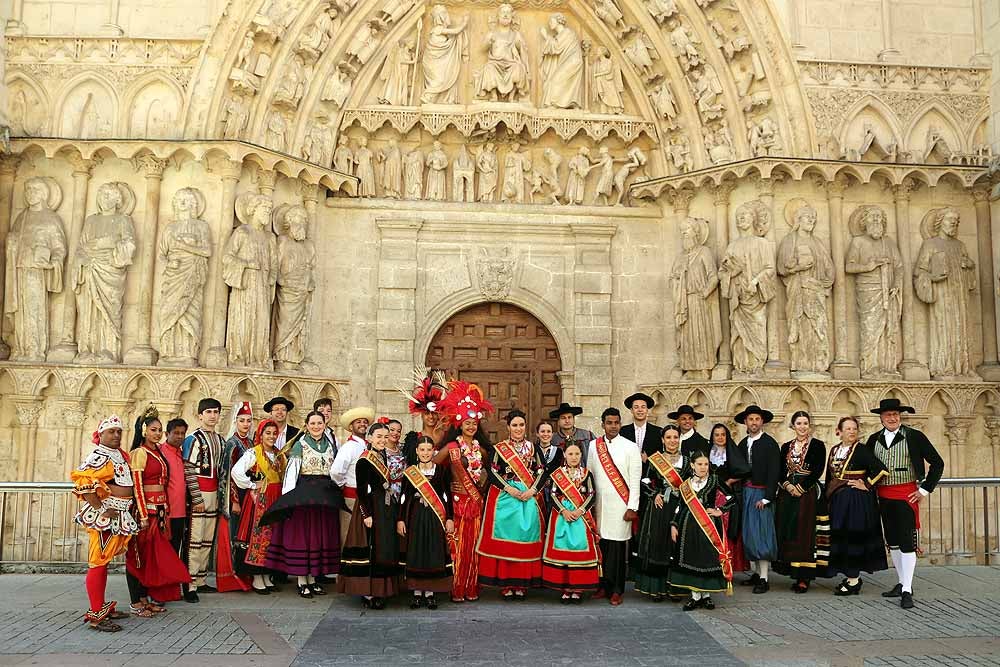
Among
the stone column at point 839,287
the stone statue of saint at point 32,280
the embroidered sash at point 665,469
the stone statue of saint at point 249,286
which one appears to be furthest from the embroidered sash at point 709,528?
the stone statue of saint at point 32,280

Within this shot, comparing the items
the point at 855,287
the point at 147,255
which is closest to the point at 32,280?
the point at 147,255

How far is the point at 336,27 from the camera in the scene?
36.6 feet

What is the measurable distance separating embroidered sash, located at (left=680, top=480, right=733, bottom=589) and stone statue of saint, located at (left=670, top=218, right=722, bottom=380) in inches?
154

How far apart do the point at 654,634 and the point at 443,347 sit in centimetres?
595

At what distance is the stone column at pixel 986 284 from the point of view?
10.6 meters

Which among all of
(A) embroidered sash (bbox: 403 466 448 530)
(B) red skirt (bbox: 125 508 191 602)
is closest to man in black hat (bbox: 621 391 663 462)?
(A) embroidered sash (bbox: 403 466 448 530)

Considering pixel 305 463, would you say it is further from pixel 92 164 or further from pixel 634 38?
pixel 634 38

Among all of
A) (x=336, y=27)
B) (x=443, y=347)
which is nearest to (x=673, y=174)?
(x=443, y=347)

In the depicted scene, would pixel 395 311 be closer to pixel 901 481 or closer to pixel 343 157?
pixel 343 157

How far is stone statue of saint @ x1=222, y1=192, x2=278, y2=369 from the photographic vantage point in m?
9.98

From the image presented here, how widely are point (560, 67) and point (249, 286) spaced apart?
505 centimetres

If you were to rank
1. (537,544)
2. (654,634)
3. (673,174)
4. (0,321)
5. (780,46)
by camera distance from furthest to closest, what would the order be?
(673,174)
(780,46)
(0,321)
(537,544)
(654,634)

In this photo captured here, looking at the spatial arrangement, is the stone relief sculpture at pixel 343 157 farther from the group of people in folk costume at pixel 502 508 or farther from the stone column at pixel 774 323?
the stone column at pixel 774 323

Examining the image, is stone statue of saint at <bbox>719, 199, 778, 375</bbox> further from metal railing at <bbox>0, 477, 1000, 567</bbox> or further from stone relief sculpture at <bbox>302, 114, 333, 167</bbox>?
stone relief sculpture at <bbox>302, 114, 333, 167</bbox>
